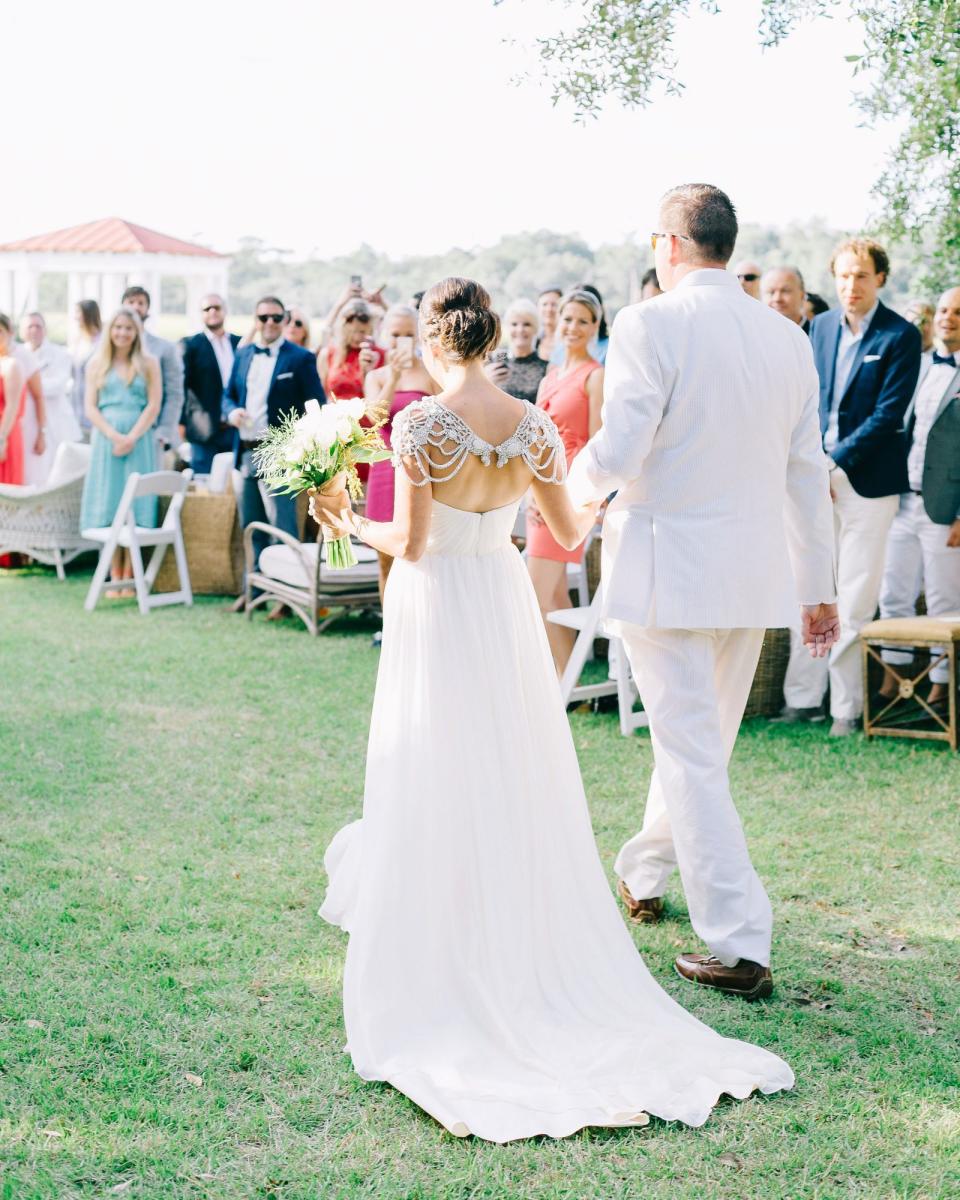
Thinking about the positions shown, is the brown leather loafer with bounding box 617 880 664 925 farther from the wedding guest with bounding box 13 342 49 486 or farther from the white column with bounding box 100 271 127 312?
the white column with bounding box 100 271 127 312

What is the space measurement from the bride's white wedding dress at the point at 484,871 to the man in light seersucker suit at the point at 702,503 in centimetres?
27

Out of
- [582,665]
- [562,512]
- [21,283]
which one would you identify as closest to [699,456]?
[562,512]

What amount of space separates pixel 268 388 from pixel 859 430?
15.0ft

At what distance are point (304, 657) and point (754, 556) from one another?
198 inches

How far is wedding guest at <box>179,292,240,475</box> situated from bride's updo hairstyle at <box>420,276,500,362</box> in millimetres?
7433

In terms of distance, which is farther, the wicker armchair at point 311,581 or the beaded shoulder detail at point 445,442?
the wicker armchair at point 311,581

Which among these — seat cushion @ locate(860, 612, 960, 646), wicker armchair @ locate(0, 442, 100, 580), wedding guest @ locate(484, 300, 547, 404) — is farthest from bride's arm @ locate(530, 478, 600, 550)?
wicker armchair @ locate(0, 442, 100, 580)

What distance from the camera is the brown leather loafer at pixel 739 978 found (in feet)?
12.3

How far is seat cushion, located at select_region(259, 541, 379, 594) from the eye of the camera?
8961 mm

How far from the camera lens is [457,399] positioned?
3.47 meters

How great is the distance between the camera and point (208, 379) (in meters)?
10.7

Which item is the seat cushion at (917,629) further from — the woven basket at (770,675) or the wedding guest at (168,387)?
the wedding guest at (168,387)

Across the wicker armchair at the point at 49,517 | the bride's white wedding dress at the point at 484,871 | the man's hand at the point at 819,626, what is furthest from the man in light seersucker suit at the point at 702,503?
the wicker armchair at the point at 49,517

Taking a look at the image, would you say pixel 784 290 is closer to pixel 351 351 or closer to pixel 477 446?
pixel 351 351
